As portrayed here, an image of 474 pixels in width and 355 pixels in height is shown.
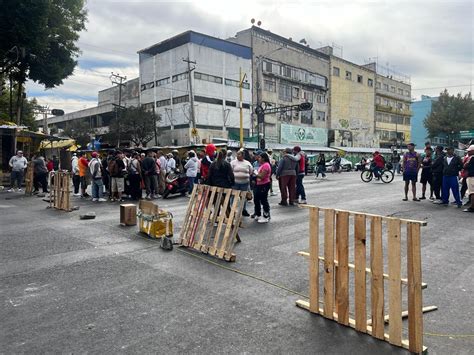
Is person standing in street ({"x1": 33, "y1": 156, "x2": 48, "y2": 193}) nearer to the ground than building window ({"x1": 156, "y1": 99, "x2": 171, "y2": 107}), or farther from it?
nearer to the ground

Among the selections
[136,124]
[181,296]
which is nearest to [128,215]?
[181,296]

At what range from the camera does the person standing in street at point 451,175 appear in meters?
11.3

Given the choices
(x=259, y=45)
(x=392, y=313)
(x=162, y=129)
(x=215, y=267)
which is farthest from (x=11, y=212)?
(x=259, y=45)

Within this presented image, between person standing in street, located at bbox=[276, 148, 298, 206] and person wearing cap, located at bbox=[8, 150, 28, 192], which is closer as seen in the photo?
person standing in street, located at bbox=[276, 148, 298, 206]

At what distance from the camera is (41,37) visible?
22125 mm

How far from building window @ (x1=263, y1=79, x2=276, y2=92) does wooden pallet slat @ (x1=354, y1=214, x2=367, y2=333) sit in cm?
5036

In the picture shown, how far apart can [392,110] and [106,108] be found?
56.2 meters

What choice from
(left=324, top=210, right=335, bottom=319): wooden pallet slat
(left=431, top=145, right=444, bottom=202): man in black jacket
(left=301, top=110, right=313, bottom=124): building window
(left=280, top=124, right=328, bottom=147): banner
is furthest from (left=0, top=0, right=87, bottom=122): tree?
(left=301, top=110, right=313, bottom=124): building window

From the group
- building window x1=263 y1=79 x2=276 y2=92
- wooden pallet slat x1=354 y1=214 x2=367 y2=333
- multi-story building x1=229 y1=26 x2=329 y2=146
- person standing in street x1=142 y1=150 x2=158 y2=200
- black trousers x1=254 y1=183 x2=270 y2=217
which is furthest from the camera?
building window x1=263 y1=79 x2=276 y2=92

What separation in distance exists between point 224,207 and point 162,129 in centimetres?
4465

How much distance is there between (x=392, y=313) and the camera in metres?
3.52

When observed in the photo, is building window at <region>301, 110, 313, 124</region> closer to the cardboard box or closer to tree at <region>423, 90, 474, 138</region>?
tree at <region>423, 90, 474, 138</region>

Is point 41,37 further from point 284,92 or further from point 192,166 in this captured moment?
point 284,92

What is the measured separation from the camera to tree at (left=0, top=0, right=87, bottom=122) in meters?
20.4
